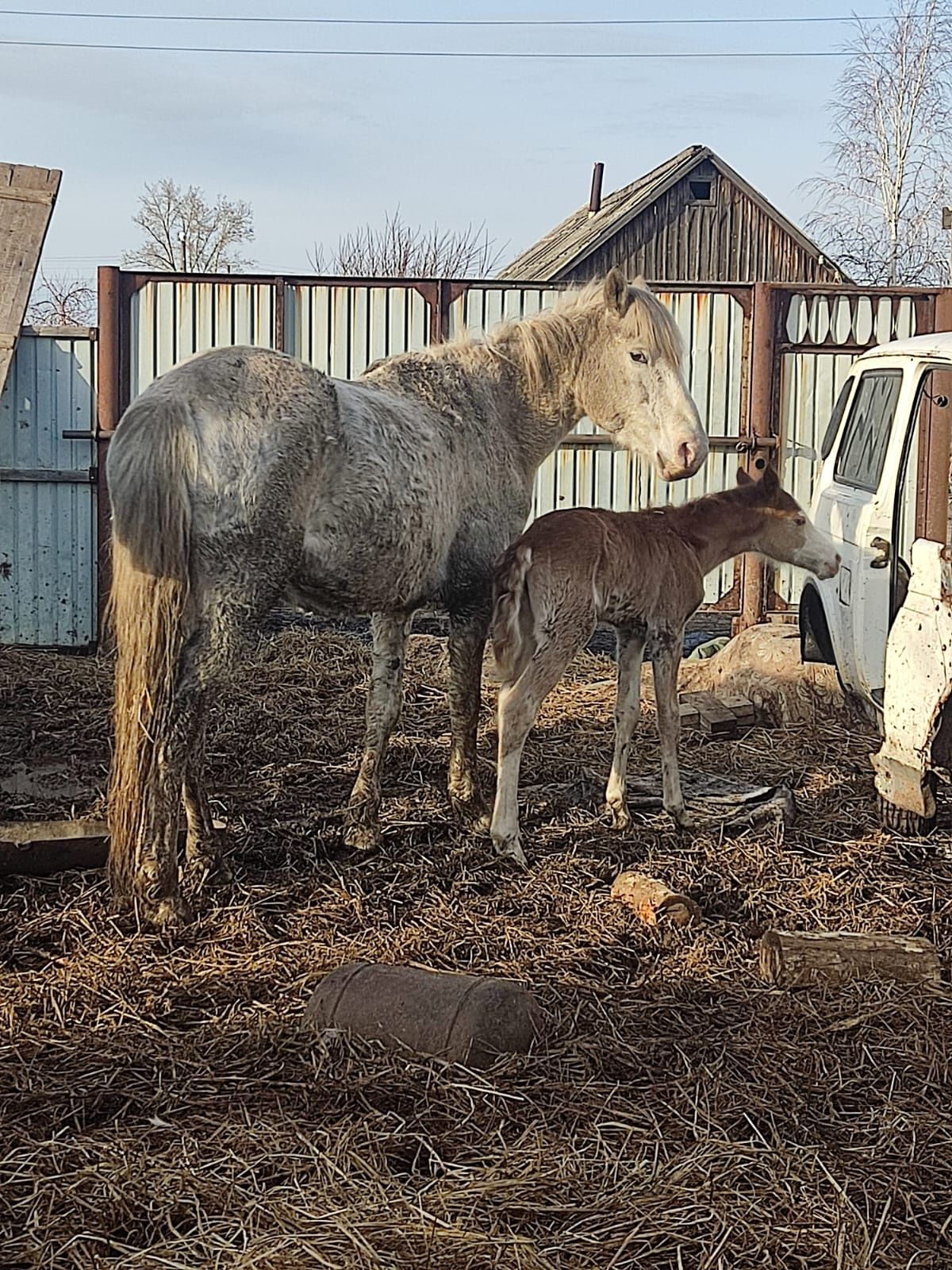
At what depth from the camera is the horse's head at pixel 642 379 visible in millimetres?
5797

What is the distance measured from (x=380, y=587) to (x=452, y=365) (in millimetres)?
1292

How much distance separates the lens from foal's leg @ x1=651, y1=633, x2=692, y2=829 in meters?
5.68

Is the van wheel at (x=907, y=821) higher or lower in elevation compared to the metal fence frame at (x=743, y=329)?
lower

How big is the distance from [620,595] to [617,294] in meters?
1.41

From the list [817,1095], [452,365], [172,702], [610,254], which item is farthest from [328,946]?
[610,254]

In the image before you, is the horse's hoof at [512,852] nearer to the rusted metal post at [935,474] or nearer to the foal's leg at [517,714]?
the foal's leg at [517,714]

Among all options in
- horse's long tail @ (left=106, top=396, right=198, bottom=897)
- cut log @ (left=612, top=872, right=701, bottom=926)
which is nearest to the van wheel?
cut log @ (left=612, top=872, right=701, bottom=926)

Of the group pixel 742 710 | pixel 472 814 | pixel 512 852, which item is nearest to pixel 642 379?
pixel 472 814

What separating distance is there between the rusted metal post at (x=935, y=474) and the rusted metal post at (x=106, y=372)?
5625 millimetres

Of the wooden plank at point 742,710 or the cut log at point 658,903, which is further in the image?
the wooden plank at point 742,710

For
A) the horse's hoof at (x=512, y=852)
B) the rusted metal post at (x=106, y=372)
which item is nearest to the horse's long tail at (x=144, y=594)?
the horse's hoof at (x=512, y=852)

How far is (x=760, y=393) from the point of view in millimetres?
10164

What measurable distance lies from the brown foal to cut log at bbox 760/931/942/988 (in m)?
1.32

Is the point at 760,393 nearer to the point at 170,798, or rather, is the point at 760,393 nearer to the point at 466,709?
the point at 466,709
